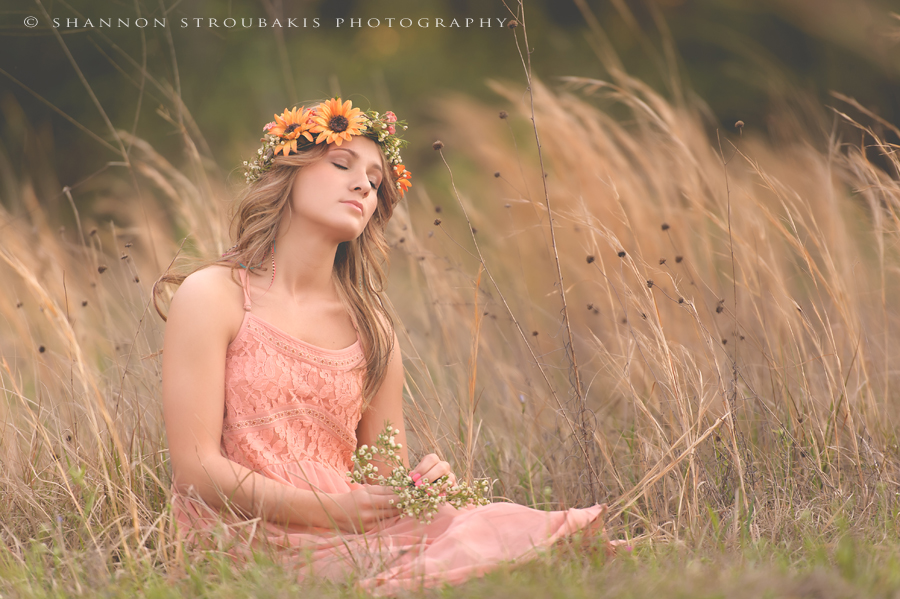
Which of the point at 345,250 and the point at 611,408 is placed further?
the point at 611,408

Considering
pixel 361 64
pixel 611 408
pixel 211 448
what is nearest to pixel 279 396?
pixel 211 448

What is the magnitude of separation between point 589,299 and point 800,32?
7.11 meters

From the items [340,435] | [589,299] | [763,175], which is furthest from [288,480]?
[589,299]

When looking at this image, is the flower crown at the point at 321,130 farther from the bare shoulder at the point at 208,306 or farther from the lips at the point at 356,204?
the bare shoulder at the point at 208,306

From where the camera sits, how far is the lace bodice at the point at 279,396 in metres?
2.12

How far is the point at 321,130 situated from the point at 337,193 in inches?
7.7

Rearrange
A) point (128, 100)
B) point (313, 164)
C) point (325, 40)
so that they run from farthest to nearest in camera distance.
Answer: point (325, 40) → point (128, 100) → point (313, 164)

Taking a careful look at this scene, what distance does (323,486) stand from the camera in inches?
84.8

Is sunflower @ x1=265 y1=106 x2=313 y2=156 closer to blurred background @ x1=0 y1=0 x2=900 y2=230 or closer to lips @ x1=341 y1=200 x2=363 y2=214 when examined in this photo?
lips @ x1=341 y1=200 x2=363 y2=214

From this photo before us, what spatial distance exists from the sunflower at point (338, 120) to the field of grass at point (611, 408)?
33 cm

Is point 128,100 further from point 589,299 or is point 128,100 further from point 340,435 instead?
point 340,435

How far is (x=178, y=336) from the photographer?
2.05 m

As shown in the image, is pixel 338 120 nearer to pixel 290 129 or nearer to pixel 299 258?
pixel 290 129

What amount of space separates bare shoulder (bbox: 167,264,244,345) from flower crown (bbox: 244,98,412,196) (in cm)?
42
